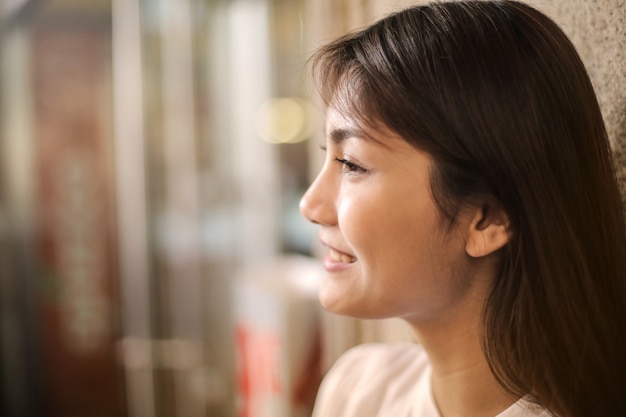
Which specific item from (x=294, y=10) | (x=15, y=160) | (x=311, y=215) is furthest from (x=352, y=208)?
(x=15, y=160)

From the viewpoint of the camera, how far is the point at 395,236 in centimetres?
87

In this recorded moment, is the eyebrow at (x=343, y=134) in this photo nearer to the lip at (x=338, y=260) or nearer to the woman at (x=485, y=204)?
the woman at (x=485, y=204)

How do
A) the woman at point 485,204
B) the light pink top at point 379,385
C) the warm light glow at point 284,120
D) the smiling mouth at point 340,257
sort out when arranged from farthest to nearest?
the warm light glow at point 284,120
the light pink top at point 379,385
the smiling mouth at point 340,257
the woman at point 485,204

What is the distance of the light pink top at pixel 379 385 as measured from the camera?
3.43 feet

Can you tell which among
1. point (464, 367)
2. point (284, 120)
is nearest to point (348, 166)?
point (464, 367)

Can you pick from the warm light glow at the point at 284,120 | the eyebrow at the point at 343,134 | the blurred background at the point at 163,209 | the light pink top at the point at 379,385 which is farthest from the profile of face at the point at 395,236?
the warm light glow at the point at 284,120

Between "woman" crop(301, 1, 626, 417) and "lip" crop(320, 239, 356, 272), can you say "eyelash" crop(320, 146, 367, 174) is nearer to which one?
"woman" crop(301, 1, 626, 417)

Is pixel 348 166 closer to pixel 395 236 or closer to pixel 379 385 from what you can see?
pixel 395 236

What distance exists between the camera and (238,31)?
8.11ft

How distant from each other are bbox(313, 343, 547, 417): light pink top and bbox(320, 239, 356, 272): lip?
24 cm

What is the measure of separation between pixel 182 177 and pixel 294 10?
0.78 m

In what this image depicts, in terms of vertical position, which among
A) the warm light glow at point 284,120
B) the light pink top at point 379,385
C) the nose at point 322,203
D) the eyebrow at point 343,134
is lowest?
the light pink top at point 379,385

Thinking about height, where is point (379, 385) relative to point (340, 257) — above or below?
below

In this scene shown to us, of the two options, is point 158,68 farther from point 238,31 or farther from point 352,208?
point 352,208
